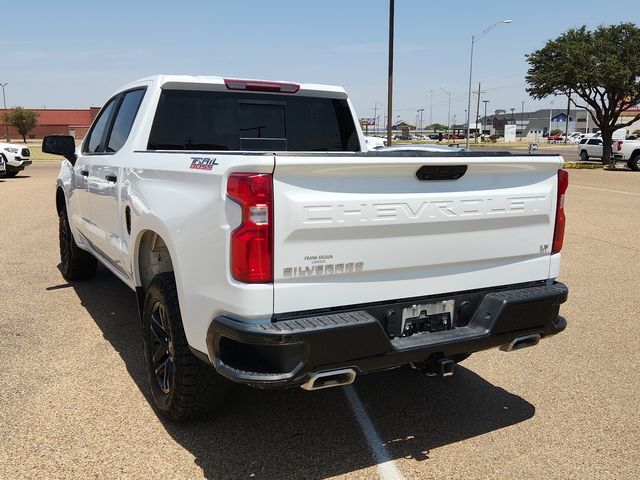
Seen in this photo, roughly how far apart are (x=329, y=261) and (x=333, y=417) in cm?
133

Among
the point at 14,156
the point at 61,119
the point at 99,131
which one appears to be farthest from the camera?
the point at 61,119

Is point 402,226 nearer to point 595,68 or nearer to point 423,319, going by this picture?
point 423,319

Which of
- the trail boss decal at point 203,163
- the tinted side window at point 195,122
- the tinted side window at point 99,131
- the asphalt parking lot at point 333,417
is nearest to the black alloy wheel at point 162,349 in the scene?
the asphalt parking lot at point 333,417

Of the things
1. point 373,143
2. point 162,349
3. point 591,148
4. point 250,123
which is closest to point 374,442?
point 162,349

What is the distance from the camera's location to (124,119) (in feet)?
15.9

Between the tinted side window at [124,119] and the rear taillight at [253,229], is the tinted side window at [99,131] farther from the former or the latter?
the rear taillight at [253,229]

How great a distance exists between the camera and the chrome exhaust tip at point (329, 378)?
9.19 feet

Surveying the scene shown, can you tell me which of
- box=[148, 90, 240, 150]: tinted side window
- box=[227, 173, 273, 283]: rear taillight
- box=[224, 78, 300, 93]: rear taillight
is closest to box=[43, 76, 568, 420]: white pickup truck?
box=[227, 173, 273, 283]: rear taillight

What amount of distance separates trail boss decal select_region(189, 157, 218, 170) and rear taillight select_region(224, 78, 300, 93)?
A: 5.48ft

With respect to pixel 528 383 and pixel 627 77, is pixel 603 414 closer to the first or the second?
pixel 528 383

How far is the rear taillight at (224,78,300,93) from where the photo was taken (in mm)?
4617

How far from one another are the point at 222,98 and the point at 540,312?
2.77m

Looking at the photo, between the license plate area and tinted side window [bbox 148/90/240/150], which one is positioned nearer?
the license plate area

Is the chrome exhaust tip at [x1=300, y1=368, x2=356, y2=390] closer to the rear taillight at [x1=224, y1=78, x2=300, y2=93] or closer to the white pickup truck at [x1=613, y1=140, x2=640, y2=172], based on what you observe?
the rear taillight at [x1=224, y1=78, x2=300, y2=93]
